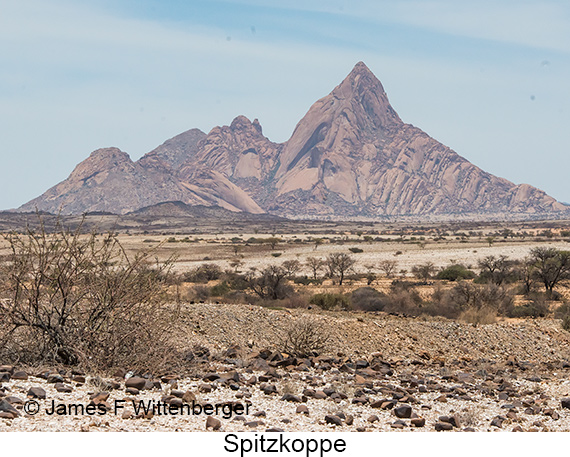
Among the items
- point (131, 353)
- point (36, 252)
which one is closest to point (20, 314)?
point (36, 252)

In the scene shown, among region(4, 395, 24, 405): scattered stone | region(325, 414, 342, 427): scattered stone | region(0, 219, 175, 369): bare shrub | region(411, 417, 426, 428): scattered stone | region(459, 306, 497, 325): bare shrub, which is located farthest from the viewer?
region(459, 306, 497, 325): bare shrub

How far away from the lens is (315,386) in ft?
37.4

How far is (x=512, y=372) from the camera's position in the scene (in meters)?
14.6

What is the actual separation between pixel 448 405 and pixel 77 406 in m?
5.89

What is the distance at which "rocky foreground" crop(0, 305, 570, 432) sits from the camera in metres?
8.18

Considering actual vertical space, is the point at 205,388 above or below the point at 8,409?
below

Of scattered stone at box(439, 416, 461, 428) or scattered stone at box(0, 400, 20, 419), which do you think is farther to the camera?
scattered stone at box(439, 416, 461, 428)

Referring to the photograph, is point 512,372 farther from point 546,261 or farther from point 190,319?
point 546,261

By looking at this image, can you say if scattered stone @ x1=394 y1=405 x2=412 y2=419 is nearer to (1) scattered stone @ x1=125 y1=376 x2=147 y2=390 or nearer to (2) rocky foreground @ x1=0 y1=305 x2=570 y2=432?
(2) rocky foreground @ x1=0 y1=305 x2=570 y2=432

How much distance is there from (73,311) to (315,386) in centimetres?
444

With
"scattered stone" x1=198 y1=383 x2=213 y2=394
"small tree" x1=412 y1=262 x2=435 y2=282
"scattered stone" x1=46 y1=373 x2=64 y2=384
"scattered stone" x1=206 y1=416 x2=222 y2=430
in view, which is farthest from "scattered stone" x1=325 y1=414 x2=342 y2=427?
"small tree" x1=412 y1=262 x2=435 y2=282

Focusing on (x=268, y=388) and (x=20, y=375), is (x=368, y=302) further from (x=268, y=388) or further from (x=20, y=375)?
(x=20, y=375)

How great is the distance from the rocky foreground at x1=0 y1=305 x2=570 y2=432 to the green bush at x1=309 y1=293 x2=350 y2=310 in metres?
6.42

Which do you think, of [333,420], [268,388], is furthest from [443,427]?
[268,388]
